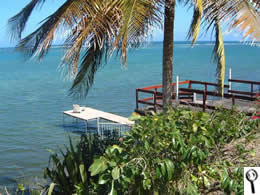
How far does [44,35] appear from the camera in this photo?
17.9 feet

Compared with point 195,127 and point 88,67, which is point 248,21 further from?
point 88,67

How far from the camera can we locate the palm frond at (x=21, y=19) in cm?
691

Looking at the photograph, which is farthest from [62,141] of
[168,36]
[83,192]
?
[83,192]

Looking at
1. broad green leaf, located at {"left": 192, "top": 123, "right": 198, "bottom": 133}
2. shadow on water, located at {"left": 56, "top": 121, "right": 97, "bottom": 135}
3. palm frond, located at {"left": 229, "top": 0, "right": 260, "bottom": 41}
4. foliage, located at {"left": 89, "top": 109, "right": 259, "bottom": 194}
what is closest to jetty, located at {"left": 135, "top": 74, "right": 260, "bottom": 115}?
palm frond, located at {"left": 229, "top": 0, "right": 260, "bottom": 41}

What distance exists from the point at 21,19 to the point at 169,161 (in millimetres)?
5095

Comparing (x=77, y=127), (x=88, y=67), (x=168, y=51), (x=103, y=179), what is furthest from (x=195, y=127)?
(x=77, y=127)

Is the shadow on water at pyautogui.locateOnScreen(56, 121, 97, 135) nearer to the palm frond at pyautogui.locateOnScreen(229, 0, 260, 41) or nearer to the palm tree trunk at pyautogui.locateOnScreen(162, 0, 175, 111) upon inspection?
the palm tree trunk at pyautogui.locateOnScreen(162, 0, 175, 111)

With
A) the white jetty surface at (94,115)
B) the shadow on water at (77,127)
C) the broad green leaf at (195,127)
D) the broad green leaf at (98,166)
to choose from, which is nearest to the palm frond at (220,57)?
the broad green leaf at (195,127)

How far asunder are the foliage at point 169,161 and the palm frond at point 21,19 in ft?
13.5

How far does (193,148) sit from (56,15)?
10.8 feet

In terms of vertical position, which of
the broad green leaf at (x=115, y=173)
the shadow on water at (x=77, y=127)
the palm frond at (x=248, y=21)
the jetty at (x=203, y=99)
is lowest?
the shadow on water at (x=77, y=127)

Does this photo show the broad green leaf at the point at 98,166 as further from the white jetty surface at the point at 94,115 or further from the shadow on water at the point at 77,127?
the shadow on water at the point at 77,127

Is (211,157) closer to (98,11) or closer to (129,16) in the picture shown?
(129,16)

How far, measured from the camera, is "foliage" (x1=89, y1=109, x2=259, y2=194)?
3465 mm
